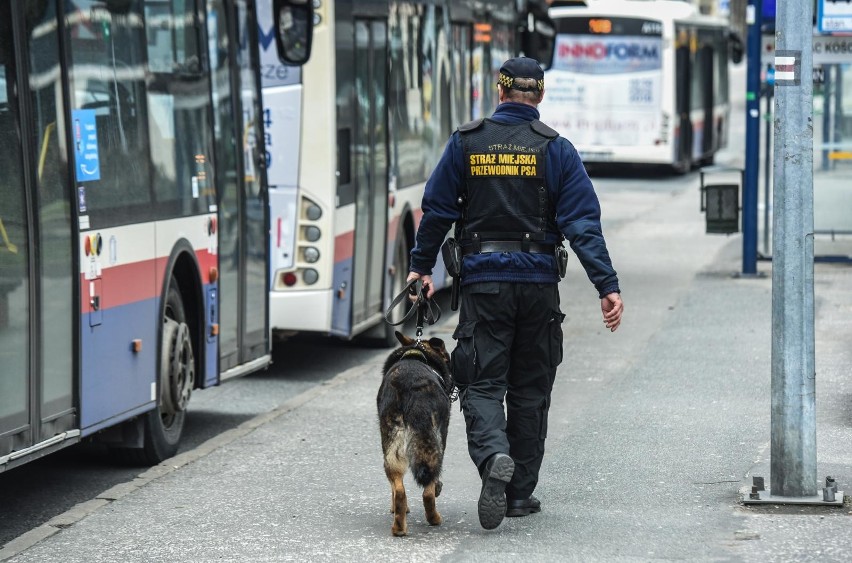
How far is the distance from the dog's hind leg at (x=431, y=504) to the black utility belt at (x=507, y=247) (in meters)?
0.93

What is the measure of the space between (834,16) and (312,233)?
687cm

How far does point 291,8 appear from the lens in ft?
35.3

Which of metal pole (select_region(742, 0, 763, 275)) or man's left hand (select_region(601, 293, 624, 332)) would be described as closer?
man's left hand (select_region(601, 293, 624, 332))

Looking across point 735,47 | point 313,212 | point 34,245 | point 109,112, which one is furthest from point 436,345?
point 735,47

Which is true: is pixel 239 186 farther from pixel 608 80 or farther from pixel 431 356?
pixel 608 80

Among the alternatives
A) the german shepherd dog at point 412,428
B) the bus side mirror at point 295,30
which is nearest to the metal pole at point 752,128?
the bus side mirror at point 295,30

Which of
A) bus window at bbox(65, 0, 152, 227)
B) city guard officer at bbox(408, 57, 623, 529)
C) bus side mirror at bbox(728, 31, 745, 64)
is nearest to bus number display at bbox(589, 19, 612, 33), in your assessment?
bus side mirror at bbox(728, 31, 745, 64)

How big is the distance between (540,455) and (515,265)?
2.65 feet

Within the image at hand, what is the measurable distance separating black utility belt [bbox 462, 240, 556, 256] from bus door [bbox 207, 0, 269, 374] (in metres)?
3.23

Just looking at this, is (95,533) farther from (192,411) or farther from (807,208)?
(192,411)

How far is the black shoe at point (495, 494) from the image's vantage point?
661 centimetres

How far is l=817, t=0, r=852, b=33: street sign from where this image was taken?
648 inches

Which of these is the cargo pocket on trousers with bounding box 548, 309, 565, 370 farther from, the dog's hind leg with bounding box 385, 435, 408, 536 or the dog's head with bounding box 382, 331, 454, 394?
the dog's hind leg with bounding box 385, 435, 408, 536

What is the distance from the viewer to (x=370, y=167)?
510 inches
